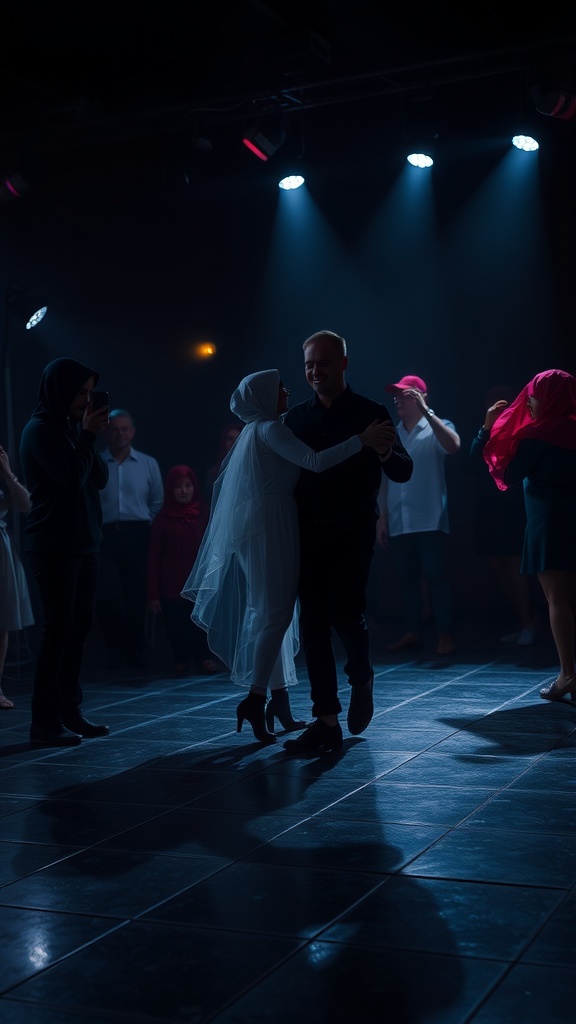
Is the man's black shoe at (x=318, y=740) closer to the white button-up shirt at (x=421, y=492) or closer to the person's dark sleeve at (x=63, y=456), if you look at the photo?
the person's dark sleeve at (x=63, y=456)

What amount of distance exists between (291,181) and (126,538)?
364 cm

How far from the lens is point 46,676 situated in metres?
4.67

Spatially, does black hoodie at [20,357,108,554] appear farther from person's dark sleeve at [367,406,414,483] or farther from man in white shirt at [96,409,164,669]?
man in white shirt at [96,409,164,669]

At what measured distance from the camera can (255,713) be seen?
4363 mm

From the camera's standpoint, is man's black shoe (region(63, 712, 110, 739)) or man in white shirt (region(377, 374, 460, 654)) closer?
man's black shoe (region(63, 712, 110, 739))

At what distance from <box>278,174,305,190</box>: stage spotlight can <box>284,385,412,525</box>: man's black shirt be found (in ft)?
17.6

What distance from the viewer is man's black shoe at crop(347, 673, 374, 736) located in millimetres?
4371

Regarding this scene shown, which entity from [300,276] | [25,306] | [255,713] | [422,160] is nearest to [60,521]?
[255,713]

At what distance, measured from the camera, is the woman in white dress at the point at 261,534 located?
432 cm

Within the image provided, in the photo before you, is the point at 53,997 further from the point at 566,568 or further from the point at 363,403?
the point at 566,568

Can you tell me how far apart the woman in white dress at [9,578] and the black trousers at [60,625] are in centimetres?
123

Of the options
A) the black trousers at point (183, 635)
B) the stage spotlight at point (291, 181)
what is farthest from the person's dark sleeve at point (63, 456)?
the stage spotlight at point (291, 181)

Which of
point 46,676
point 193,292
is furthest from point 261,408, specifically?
point 193,292

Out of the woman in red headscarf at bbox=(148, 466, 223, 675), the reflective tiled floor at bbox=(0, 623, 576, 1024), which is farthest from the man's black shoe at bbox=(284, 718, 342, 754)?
the woman in red headscarf at bbox=(148, 466, 223, 675)
